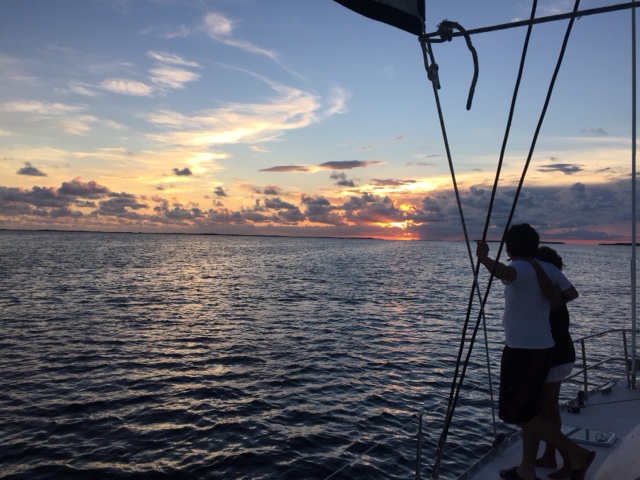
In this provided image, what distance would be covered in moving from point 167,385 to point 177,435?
400cm

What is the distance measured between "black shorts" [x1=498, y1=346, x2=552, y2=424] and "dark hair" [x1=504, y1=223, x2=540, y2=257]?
0.83 metres

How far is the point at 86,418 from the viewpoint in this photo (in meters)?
12.2

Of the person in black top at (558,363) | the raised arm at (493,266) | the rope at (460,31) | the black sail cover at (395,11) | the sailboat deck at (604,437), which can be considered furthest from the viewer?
the person in black top at (558,363)

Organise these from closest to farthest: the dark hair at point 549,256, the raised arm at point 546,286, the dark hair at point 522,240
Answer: the raised arm at point 546,286 → the dark hair at point 522,240 → the dark hair at point 549,256

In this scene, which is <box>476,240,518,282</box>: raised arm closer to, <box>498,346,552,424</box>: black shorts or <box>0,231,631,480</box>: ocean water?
<box>498,346,552,424</box>: black shorts

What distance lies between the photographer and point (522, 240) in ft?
13.8

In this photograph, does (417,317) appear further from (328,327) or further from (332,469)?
(332,469)

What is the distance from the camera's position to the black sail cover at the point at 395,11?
11.1 ft

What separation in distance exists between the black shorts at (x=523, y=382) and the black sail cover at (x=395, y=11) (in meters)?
2.77

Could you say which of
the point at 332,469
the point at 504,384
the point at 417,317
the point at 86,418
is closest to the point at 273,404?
the point at 332,469

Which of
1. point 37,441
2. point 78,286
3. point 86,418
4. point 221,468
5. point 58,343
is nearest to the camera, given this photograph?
point 221,468

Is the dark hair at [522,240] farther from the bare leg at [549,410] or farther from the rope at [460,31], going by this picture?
the rope at [460,31]

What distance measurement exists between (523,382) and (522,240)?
1.21 m

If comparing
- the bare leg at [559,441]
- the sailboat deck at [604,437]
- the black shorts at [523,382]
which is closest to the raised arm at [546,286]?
the black shorts at [523,382]
